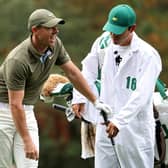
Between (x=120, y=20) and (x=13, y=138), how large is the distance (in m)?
1.13

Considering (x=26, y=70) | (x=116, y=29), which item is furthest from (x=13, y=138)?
(x=116, y=29)

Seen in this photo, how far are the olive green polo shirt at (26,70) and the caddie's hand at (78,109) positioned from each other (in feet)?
1.99

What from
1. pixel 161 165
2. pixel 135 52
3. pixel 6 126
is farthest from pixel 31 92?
pixel 161 165

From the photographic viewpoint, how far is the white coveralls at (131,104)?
652 cm

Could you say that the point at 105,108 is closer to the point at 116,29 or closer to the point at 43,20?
the point at 116,29

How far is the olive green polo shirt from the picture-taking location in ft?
20.8

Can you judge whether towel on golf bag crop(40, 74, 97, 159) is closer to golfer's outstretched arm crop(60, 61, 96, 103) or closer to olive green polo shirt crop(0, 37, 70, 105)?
golfer's outstretched arm crop(60, 61, 96, 103)

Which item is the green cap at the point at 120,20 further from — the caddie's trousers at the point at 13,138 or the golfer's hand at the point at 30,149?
the golfer's hand at the point at 30,149

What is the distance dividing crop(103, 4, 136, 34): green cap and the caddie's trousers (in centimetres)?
80

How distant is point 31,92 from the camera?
Answer: 662 centimetres

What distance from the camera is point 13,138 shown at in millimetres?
6695

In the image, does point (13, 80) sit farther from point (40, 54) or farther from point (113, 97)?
point (113, 97)

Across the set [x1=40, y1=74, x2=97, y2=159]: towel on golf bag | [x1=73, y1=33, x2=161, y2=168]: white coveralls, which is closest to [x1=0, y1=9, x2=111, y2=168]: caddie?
[x1=73, y1=33, x2=161, y2=168]: white coveralls

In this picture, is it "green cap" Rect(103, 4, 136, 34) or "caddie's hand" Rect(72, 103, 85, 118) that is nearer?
"green cap" Rect(103, 4, 136, 34)
